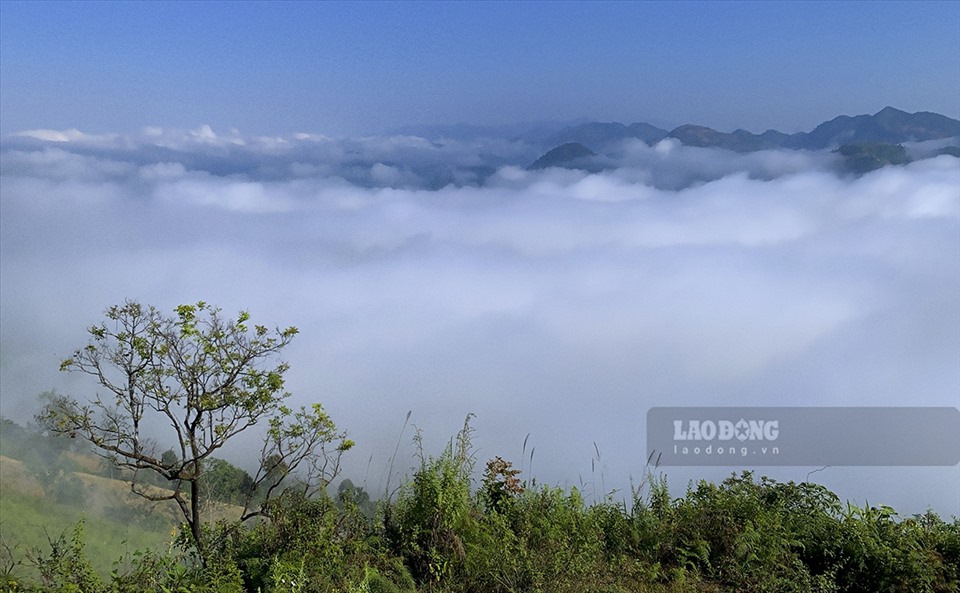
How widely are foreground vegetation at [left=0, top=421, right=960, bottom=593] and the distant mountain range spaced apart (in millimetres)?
40167

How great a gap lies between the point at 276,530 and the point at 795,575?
318 centimetres

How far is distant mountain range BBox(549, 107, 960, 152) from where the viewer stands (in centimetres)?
4178

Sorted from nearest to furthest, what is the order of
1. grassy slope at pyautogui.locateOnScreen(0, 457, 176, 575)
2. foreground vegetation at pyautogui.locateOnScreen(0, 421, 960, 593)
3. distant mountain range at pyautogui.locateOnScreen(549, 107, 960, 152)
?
1. foreground vegetation at pyautogui.locateOnScreen(0, 421, 960, 593)
2. grassy slope at pyautogui.locateOnScreen(0, 457, 176, 575)
3. distant mountain range at pyautogui.locateOnScreen(549, 107, 960, 152)

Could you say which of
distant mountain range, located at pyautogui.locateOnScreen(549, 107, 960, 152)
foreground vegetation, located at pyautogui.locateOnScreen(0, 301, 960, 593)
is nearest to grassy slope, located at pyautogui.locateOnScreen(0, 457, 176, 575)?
foreground vegetation, located at pyautogui.locateOnScreen(0, 301, 960, 593)

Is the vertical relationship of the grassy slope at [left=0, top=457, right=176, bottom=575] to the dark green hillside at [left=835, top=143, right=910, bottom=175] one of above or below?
below

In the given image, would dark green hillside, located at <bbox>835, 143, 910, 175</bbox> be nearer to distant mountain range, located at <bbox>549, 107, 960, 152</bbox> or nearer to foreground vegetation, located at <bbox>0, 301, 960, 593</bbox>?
distant mountain range, located at <bbox>549, 107, 960, 152</bbox>

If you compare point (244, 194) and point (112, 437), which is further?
point (244, 194)

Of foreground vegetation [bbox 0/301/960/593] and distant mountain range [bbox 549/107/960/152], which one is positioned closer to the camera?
foreground vegetation [bbox 0/301/960/593]

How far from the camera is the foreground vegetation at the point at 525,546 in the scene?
15.4 ft

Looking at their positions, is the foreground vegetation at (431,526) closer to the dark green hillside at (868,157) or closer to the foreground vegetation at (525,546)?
the foreground vegetation at (525,546)

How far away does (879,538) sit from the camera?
5805mm

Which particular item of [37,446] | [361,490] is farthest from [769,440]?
[37,446]

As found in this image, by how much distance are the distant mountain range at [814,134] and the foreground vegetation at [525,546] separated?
40167 millimetres

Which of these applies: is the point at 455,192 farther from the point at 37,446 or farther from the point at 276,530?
the point at 276,530
